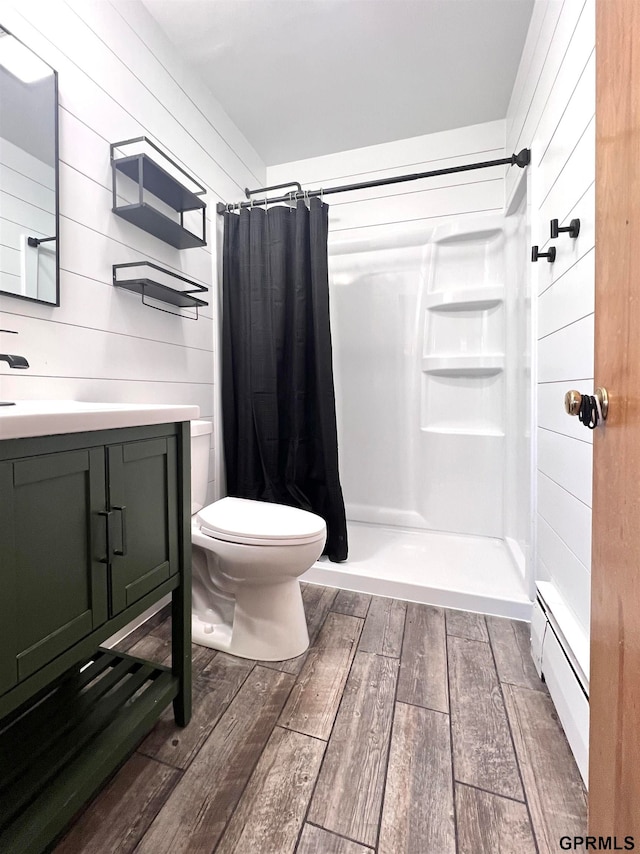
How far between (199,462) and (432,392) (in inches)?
57.9

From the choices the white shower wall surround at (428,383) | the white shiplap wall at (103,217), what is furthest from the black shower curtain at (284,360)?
the white shower wall surround at (428,383)

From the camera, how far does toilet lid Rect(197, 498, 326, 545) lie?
1.25 metres

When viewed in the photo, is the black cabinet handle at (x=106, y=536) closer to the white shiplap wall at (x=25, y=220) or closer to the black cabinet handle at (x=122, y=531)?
the black cabinet handle at (x=122, y=531)

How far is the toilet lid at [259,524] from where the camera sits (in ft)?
4.10

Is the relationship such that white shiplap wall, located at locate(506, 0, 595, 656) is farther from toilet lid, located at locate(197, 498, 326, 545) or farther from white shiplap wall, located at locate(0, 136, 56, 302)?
white shiplap wall, located at locate(0, 136, 56, 302)

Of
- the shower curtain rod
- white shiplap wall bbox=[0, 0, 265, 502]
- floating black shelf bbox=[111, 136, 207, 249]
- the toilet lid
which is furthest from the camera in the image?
the shower curtain rod

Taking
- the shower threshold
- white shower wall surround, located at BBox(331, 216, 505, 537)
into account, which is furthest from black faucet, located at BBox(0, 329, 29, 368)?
white shower wall surround, located at BBox(331, 216, 505, 537)

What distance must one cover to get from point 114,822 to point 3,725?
394mm

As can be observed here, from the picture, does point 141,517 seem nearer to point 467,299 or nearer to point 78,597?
point 78,597

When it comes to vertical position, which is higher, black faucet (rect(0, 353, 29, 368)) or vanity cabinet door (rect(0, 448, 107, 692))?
black faucet (rect(0, 353, 29, 368))

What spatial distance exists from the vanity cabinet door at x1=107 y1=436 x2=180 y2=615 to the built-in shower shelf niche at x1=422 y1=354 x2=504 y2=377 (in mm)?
1749

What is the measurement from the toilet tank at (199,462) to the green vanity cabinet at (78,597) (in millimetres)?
490

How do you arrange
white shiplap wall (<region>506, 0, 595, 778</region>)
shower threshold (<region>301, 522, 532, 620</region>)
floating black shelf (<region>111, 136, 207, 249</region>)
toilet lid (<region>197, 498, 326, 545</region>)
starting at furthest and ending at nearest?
shower threshold (<region>301, 522, 532, 620</region>)
floating black shelf (<region>111, 136, 207, 249</region>)
toilet lid (<region>197, 498, 326, 545</region>)
white shiplap wall (<region>506, 0, 595, 778</region>)

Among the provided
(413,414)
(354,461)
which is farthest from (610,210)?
(354,461)
